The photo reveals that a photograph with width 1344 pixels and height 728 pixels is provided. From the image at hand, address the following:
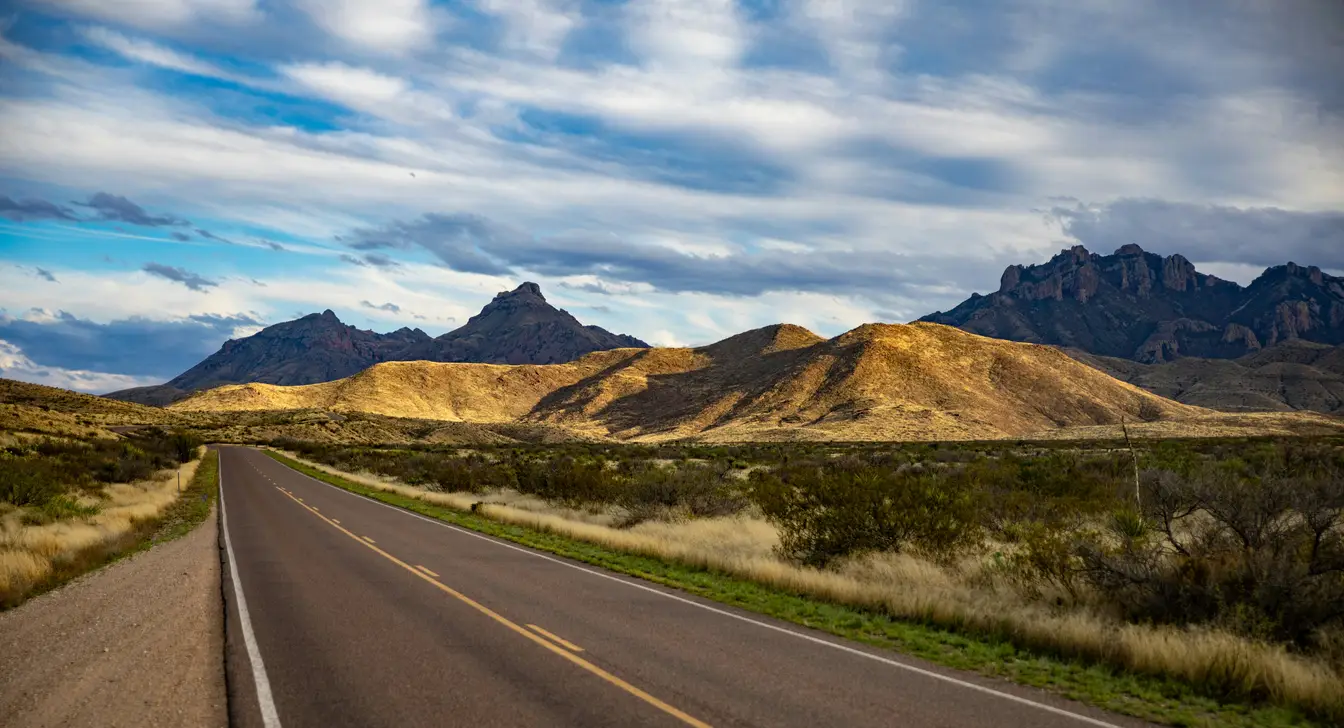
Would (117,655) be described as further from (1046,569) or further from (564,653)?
(1046,569)

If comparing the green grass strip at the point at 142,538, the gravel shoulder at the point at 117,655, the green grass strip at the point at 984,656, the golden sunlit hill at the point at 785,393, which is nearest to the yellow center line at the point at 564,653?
the gravel shoulder at the point at 117,655

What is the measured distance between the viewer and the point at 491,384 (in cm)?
15812

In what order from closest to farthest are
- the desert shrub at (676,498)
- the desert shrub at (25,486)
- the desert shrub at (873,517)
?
the desert shrub at (873,517)
the desert shrub at (25,486)
the desert shrub at (676,498)

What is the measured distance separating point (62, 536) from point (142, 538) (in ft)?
8.07

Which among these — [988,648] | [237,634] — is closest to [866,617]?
[988,648]

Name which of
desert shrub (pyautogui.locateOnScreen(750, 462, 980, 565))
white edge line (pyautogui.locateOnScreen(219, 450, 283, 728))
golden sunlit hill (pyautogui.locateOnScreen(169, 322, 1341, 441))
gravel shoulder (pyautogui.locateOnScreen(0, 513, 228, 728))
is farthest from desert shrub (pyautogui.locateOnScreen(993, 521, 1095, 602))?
golden sunlit hill (pyautogui.locateOnScreen(169, 322, 1341, 441))

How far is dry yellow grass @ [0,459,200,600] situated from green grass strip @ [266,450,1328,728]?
1006cm

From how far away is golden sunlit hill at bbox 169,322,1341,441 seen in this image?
335ft

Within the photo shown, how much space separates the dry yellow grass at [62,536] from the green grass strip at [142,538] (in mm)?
102

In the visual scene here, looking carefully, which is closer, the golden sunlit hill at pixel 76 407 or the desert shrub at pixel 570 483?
→ the desert shrub at pixel 570 483

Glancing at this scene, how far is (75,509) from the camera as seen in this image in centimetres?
2336

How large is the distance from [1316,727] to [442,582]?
467 inches

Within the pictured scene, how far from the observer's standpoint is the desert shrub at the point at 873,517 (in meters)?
15.0

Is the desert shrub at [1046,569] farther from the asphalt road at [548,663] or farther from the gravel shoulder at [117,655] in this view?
the gravel shoulder at [117,655]
